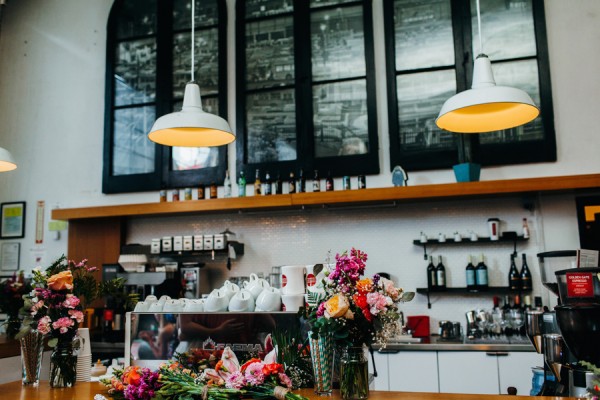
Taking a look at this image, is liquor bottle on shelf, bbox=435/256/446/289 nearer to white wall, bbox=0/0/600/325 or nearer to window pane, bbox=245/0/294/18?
white wall, bbox=0/0/600/325

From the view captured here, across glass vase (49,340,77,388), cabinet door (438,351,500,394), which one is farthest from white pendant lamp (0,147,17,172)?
cabinet door (438,351,500,394)

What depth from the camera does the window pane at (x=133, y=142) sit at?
18.3 ft

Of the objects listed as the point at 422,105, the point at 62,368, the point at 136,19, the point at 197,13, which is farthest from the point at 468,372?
the point at 136,19

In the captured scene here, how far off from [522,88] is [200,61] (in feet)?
9.95

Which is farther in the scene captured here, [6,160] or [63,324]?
[6,160]

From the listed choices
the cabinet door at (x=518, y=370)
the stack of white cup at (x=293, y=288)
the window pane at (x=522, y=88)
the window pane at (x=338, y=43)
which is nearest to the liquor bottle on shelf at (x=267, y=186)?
the window pane at (x=338, y=43)

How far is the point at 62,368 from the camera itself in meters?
2.34

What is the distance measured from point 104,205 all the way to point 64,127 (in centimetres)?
102

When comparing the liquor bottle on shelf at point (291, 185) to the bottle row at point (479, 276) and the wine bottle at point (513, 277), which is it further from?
the wine bottle at point (513, 277)

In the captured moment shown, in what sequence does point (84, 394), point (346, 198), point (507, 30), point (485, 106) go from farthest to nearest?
point (507, 30), point (346, 198), point (485, 106), point (84, 394)

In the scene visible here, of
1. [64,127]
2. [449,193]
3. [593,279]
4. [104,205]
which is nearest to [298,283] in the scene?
[593,279]

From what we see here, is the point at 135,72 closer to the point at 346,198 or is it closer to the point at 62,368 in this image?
the point at 346,198

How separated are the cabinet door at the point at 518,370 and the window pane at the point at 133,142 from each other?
3650 mm

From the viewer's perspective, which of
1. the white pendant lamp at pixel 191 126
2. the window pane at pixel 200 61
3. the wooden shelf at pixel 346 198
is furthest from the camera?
the window pane at pixel 200 61
